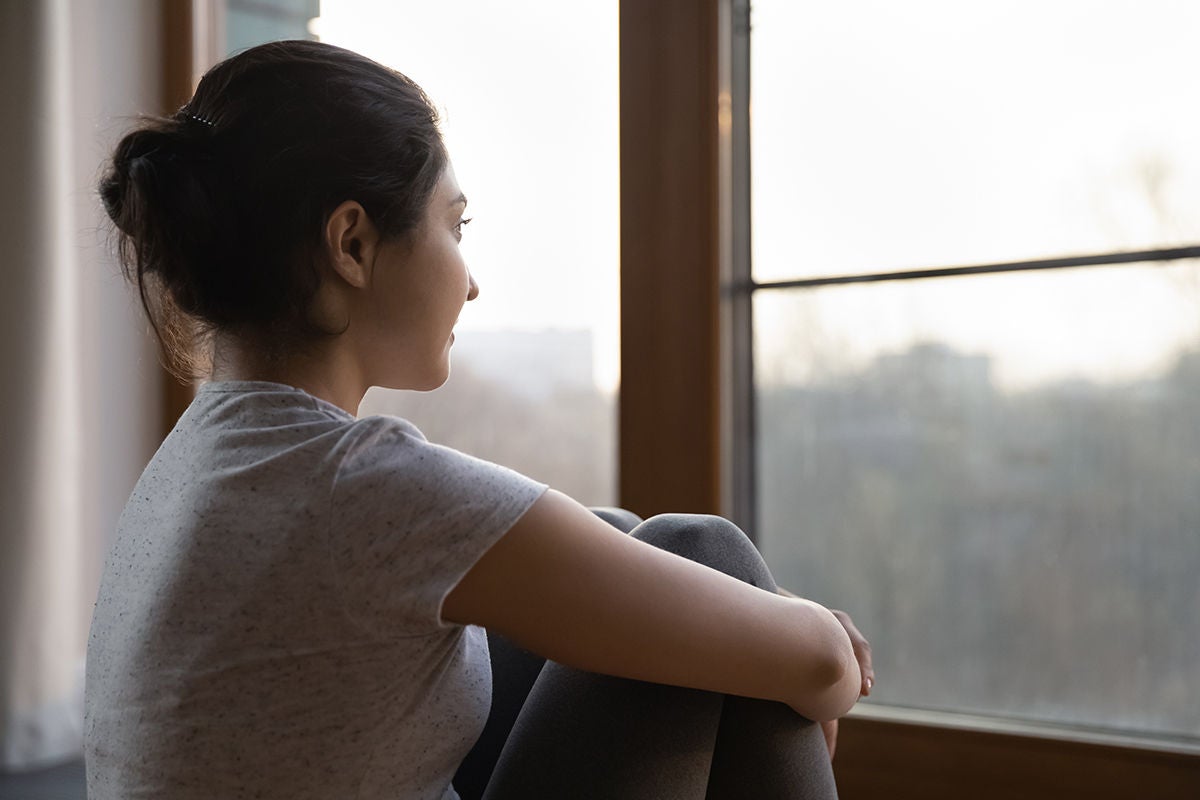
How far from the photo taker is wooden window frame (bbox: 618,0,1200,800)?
1.84 metres

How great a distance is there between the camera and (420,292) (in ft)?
3.26

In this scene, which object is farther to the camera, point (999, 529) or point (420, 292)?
point (999, 529)

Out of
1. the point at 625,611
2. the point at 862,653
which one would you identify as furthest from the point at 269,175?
the point at 862,653

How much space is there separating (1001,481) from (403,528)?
1.16m

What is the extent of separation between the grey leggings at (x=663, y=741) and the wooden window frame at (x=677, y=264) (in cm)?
85

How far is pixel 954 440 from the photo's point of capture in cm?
170

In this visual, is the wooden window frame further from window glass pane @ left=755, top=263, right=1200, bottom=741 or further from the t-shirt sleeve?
the t-shirt sleeve

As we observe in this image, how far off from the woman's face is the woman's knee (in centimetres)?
26

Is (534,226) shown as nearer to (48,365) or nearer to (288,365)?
(48,365)

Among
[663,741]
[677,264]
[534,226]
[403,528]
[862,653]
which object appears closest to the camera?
[403,528]

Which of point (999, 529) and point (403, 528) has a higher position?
point (403, 528)

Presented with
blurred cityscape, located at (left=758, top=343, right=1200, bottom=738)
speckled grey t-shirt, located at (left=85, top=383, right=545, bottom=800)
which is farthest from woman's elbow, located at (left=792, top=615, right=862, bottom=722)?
blurred cityscape, located at (left=758, top=343, right=1200, bottom=738)

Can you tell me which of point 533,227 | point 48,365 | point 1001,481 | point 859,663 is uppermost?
point 533,227

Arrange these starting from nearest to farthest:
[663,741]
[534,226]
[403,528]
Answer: [403,528] < [663,741] < [534,226]
